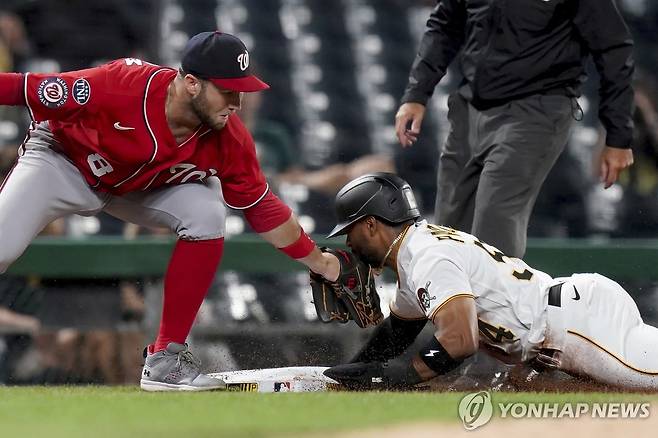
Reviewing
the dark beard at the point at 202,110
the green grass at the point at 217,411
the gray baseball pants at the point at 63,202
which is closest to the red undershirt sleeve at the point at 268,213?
the gray baseball pants at the point at 63,202

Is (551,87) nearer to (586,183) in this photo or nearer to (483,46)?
(483,46)

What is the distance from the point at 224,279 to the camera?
6.61 m

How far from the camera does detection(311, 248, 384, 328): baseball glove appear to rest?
15.2 ft

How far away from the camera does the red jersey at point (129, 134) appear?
438 centimetres

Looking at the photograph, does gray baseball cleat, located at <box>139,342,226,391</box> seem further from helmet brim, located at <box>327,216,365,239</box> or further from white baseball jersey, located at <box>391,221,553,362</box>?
white baseball jersey, located at <box>391,221,553,362</box>

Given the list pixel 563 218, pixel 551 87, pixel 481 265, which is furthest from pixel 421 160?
pixel 481 265

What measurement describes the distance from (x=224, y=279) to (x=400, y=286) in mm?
2211

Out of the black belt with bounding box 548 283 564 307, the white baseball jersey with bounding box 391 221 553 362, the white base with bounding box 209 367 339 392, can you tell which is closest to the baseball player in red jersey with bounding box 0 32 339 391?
the white base with bounding box 209 367 339 392

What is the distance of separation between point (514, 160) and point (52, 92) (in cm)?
186

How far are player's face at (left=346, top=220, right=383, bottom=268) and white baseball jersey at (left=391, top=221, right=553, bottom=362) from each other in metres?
0.12

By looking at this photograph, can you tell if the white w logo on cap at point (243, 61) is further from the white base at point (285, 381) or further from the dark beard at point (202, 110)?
the white base at point (285, 381)

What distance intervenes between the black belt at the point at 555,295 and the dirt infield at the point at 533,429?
2.90 feet

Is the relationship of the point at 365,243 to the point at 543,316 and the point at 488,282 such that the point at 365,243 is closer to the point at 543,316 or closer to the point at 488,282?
the point at 488,282

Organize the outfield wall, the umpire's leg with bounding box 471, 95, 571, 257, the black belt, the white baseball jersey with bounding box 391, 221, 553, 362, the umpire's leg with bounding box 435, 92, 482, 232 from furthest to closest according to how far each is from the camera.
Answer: the outfield wall, the umpire's leg with bounding box 435, 92, 482, 232, the umpire's leg with bounding box 471, 95, 571, 257, the black belt, the white baseball jersey with bounding box 391, 221, 553, 362
